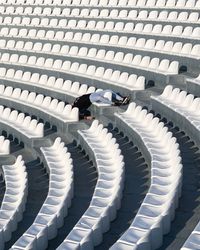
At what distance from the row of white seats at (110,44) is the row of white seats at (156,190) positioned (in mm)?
3049

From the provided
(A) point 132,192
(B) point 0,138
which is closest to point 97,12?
(B) point 0,138

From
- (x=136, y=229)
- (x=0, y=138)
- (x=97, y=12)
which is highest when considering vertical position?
(x=97, y=12)

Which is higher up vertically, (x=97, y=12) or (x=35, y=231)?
(x=97, y=12)

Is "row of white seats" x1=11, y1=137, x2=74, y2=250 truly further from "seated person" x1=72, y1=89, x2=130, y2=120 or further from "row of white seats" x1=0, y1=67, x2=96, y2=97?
"row of white seats" x1=0, y1=67, x2=96, y2=97

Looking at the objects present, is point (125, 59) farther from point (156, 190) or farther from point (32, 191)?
point (156, 190)

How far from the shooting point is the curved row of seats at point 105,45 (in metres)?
14.5

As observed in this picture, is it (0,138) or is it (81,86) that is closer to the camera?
(0,138)

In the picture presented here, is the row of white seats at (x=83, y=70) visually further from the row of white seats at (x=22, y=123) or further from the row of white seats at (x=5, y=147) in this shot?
the row of white seats at (x=5, y=147)

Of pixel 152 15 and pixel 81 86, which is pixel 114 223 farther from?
pixel 152 15

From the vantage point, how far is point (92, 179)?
10445 millimetres

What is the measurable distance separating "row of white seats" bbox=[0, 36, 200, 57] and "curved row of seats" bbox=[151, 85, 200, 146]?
5.65 feet

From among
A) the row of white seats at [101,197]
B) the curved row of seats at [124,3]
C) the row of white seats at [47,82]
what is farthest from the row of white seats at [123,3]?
the row of white seats at [101,197]

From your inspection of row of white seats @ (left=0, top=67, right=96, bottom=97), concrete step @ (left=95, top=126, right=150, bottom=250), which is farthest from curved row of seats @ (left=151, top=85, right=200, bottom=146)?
row of white seats @ (left=0, top=67, right=96, bottom=97)

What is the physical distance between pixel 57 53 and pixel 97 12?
6.16 ft
